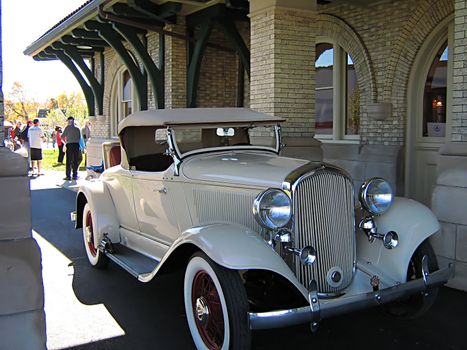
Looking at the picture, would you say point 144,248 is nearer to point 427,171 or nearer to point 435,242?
point 435,242

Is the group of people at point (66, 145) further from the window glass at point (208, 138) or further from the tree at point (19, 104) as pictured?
the tree at point (19, 104)

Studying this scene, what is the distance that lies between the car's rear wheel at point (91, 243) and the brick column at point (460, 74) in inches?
156

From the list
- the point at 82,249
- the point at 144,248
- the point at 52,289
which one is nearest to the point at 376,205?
the point at 144,248

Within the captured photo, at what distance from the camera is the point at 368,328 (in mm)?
4051

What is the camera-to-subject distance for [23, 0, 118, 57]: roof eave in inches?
420

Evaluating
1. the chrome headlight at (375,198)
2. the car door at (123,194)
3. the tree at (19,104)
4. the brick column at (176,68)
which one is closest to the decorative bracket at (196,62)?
the brick column at (176,68)

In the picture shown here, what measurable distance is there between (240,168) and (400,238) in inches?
52.9

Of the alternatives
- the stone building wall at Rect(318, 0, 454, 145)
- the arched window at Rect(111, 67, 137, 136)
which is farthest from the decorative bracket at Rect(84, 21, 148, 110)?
the stone building wall at Rect(318, 0, 454, 145)

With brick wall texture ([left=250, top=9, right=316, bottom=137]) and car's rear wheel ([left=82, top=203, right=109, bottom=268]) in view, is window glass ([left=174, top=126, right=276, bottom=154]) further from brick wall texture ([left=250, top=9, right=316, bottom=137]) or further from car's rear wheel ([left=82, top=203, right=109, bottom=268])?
brick wall texture ([left=250, top=9, right=316, bottom=137])

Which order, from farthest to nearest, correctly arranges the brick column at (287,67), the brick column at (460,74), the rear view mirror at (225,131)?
the brick column at (287,67) < the brick column at (460,74) < the rear view mirror at (225,131)

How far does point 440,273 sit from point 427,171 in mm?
5189

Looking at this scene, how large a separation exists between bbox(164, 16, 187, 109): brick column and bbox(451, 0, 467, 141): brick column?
7.42 m

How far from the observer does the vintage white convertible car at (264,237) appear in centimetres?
326

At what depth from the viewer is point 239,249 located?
3.23m
